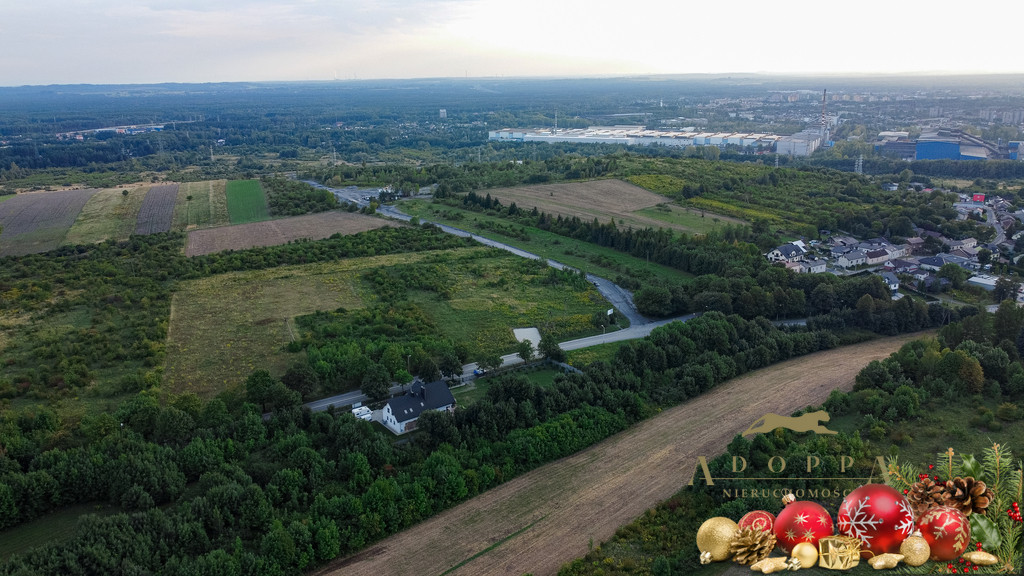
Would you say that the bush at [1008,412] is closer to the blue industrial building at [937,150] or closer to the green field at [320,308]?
the green field at [320,308]

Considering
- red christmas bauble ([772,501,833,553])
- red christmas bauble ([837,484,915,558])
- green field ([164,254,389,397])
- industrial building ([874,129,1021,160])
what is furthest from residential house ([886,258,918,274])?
industrial building ([874,129,1021,160])

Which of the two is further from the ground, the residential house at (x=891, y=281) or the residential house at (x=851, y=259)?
the residential house at (x=851, y=259)

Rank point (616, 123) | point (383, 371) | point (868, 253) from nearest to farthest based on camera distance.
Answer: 1. point (383, 371)
2. point (868, 253)
3. point (616, 123)

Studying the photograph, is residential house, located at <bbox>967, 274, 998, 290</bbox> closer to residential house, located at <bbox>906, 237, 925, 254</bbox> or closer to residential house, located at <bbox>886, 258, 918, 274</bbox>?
residential house, located at <bbox>886, 258, 918, 274</bbox>

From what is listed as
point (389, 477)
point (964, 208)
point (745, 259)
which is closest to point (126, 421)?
point (389, 477)

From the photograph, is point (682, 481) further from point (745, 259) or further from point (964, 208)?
point (964, 208)

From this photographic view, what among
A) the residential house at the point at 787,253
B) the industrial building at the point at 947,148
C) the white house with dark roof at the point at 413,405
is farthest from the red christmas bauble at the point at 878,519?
the industrial building at the point at 947,148
